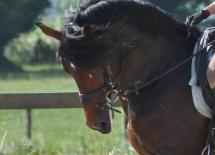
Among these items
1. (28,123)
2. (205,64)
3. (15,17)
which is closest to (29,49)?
(15,17)

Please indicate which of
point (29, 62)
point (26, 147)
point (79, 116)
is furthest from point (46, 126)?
point (29, 62)

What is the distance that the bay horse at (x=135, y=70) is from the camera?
5.16 m

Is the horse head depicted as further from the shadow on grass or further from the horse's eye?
the shadow on grass

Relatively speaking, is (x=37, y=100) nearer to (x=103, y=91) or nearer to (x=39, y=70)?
(x=103, y=91)

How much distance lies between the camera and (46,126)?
1553 cm

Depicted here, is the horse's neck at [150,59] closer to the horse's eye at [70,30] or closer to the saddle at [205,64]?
the saddle at [205,64]

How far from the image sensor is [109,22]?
5.25 metres

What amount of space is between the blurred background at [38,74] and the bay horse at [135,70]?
2410 mm

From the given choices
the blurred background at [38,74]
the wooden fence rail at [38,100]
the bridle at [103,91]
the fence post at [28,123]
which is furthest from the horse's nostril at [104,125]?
the fence post at [28,123]

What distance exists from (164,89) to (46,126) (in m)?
10.4

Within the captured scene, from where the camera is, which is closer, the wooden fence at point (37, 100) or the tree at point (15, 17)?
the wooden fence at point (37, 100)

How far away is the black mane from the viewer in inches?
203

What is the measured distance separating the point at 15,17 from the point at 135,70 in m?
34.4

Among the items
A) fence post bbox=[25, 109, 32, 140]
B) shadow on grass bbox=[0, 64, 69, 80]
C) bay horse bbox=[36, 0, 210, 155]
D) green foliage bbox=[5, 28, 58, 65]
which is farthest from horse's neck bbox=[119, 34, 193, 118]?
green foliage bbox=[5, 28, 58, 65]
